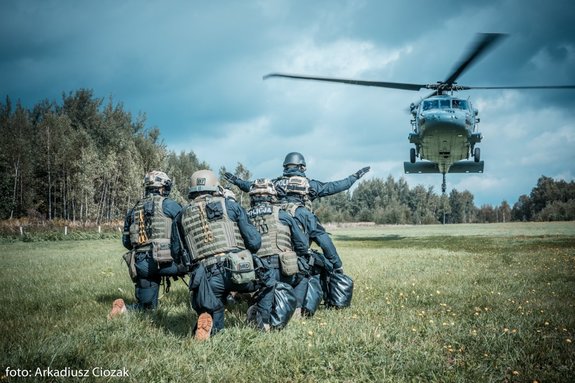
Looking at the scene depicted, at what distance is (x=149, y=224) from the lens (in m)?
6.68

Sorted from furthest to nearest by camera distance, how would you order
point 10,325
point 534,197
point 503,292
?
point 534,197, point 503,292, point 10,325

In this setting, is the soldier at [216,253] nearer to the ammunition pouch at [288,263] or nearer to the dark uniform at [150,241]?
the ammunition pouch at [288,263]

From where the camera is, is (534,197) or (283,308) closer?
(283,308)

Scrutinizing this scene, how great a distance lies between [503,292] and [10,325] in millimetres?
9084

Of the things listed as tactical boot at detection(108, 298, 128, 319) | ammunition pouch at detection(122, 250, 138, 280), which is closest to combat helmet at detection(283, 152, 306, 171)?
ammunition pouch at detection(122, 250, 138, 280)

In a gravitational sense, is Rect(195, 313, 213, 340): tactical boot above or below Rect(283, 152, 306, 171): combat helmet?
below

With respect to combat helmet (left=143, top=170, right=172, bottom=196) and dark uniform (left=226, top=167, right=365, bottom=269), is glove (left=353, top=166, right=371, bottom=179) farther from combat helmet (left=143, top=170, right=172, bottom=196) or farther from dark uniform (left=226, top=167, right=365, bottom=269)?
combat helmet (left=143, top=170, right=172, bottom=196)

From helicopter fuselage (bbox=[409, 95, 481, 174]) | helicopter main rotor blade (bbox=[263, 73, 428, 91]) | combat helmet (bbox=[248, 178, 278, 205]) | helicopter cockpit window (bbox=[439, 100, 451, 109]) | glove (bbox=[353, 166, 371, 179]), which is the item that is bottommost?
combat helmet (bbox=[248, 178, 278, 205])

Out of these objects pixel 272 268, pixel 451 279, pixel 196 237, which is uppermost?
pixel 196 237

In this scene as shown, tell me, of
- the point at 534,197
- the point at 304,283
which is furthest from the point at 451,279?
the point at 534,197

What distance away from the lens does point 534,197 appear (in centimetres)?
11494

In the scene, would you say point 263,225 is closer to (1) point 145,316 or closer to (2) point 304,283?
(2) point 304,283

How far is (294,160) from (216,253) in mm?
3354

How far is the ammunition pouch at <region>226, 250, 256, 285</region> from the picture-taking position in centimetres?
509
